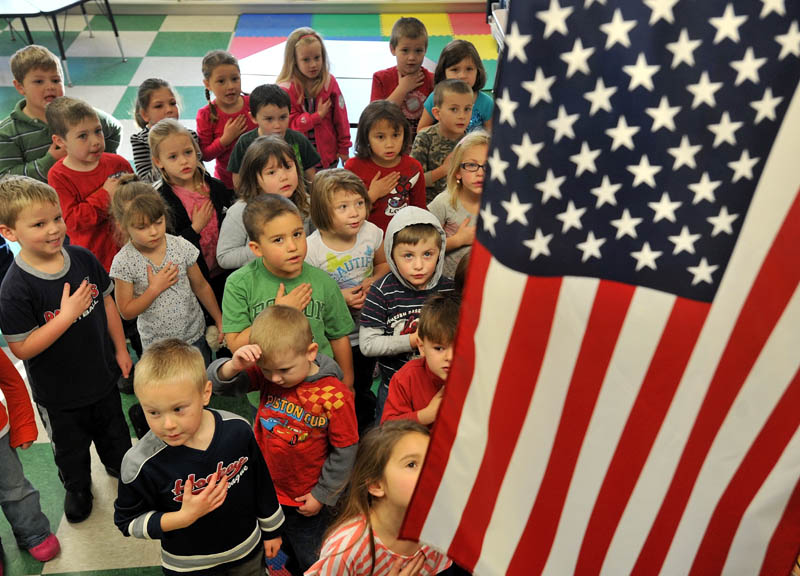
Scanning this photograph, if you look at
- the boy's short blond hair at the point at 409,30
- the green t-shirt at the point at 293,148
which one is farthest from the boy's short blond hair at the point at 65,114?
the boy's short blond hair at the point at 409,30

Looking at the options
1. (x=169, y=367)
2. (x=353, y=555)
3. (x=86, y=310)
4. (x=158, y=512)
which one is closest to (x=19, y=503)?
(x=86, y=310)

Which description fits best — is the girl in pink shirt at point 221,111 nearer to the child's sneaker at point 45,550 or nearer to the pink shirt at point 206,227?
the pink shirt at point 206,227

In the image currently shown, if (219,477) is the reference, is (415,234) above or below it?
above

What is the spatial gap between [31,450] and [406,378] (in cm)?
246

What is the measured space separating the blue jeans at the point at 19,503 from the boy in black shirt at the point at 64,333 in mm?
230

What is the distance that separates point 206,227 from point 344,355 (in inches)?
54.7

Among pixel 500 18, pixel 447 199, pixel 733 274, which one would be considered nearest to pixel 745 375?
pixel 733 274

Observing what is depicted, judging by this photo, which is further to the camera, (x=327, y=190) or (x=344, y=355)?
(x=327, y=190)

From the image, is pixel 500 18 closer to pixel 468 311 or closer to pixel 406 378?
pixel 406 378

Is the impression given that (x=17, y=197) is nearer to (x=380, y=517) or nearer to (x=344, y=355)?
(x=344, y=355)

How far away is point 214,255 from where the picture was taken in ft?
14.7

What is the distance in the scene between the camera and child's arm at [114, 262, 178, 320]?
12.1ft

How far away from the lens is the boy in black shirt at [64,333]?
10.4 feet

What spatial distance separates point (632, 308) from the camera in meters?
1.42
